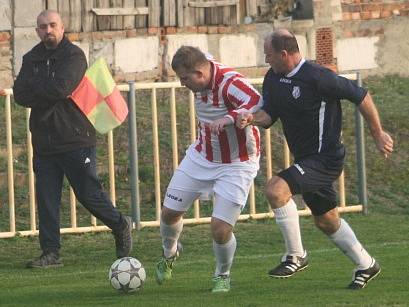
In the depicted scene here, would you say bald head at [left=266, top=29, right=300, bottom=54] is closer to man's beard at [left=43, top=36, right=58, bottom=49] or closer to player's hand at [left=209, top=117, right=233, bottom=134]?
player's hand at [left=209, top=117, right=233, bottom=134]

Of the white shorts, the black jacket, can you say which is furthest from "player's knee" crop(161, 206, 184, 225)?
the black jacket

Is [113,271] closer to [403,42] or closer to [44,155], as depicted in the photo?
[44,155]

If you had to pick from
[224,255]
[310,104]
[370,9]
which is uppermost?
[370,9]

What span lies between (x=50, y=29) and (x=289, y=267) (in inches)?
123

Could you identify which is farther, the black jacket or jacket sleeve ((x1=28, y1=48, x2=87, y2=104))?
the black jacket

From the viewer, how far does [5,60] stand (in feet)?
63.2

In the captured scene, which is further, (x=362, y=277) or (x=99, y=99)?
(x=99, y=99)

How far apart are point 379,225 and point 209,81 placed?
514 cm

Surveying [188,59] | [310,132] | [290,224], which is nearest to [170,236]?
[290,224]

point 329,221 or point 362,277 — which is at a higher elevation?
point 329,221

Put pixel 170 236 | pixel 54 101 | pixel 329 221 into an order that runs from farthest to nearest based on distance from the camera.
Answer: pixel 54 101 → pixel 170 236 → pixel 329 221

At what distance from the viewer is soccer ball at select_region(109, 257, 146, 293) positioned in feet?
34.7

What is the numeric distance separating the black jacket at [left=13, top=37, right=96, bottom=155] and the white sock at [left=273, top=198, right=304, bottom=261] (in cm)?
247

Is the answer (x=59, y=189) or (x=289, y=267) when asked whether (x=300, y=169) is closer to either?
(x=289, y=267)
